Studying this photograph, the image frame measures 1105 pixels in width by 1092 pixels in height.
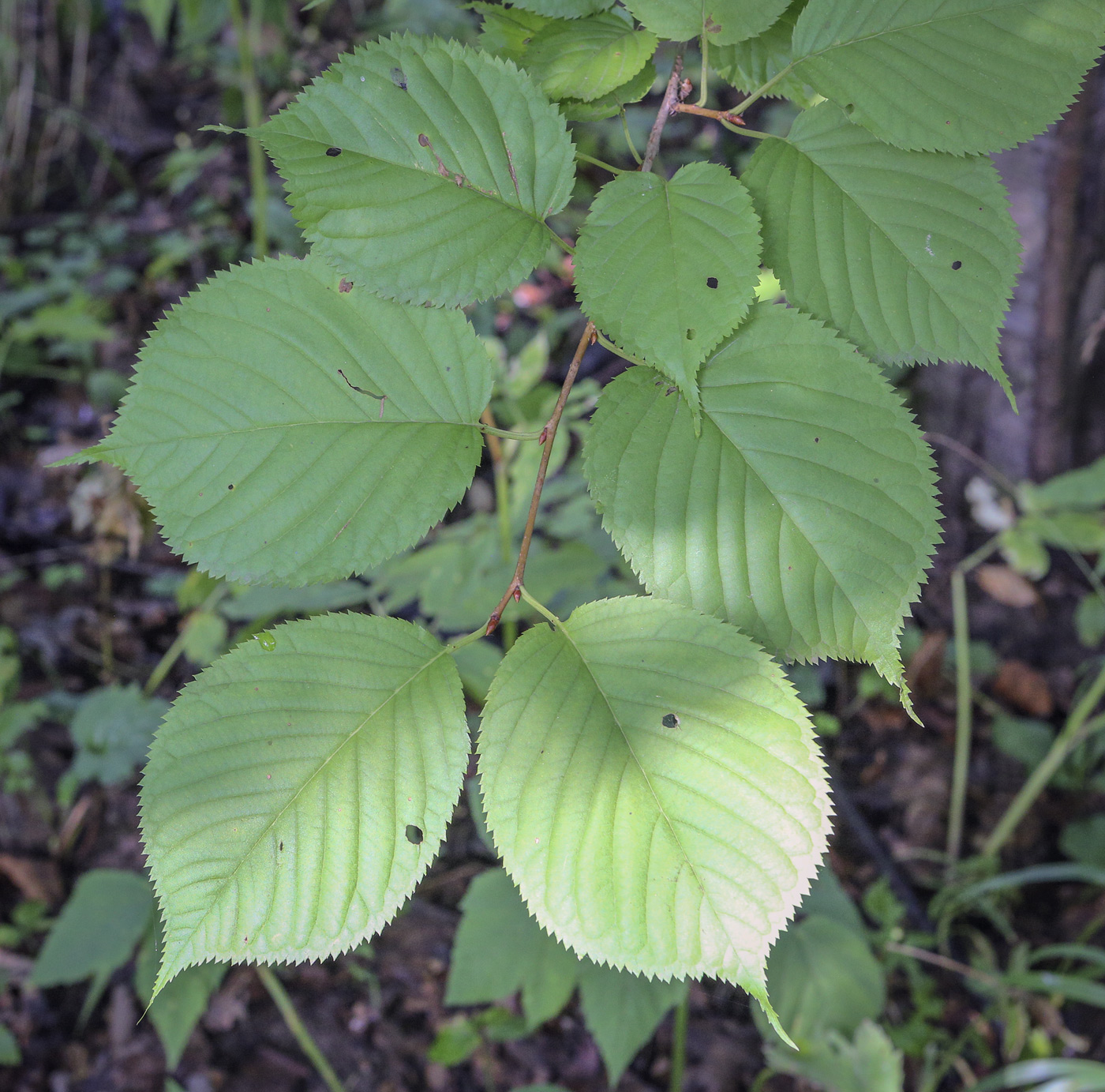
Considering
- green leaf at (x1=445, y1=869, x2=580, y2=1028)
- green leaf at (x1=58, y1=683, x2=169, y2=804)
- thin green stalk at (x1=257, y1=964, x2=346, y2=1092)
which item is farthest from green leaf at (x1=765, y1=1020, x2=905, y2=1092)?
green leaf at (x1=58, y1=683, x2=169, y2=804)

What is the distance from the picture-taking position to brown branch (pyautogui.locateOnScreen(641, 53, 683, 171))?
0.69 m

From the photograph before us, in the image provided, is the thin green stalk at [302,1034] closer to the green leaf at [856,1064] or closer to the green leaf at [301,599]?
the green leaf at [301,599]

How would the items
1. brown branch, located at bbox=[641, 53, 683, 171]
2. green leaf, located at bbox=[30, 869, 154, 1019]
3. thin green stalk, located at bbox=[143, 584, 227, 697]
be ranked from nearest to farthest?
brown branch, located at bbox=[641, 53, 683, 171] < green leaf, located at bbox=[30, 869, 154, 1019] < thin green stalk, located at bbox=[143, 584, 227, 697]

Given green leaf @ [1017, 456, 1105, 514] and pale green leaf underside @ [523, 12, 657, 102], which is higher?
pale green leaf underside @ [523, 12, 657, 102]

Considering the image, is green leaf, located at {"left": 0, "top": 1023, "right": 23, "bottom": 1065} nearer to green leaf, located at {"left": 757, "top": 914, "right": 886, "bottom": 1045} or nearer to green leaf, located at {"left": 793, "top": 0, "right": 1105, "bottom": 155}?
green leaf, located at {"left": 757, "top": 914, "right": 886, "bottom": 1045}

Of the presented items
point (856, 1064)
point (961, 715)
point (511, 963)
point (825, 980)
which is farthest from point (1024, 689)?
point (511, 963)

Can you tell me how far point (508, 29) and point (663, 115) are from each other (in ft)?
0.54

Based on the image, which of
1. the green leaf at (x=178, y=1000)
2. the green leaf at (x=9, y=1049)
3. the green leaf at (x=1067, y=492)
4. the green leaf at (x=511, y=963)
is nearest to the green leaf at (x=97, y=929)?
the green leaf at (x=178, y=1000)

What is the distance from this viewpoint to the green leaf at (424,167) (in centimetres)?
63

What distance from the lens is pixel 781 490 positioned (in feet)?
2.07

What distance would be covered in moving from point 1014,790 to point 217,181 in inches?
146

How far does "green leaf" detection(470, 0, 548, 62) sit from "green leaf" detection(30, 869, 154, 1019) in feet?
5.29

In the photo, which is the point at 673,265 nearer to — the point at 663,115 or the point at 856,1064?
the point at 663,115

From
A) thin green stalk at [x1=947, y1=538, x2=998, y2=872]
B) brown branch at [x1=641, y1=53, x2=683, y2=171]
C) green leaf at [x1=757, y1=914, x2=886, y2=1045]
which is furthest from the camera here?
thin green stalk at [x1=947, y1=538, x2=998, y2=872]
